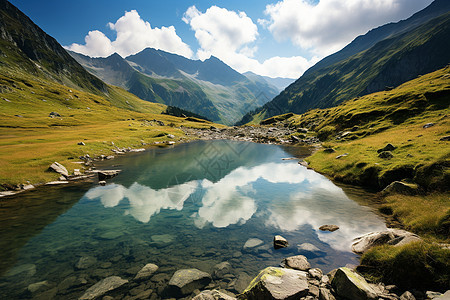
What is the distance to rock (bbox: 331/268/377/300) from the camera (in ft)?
28.0

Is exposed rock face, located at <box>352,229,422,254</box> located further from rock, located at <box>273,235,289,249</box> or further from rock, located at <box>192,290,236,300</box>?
rock, located at <box>192,290,236,300</box>

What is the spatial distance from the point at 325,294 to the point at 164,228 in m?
14.3

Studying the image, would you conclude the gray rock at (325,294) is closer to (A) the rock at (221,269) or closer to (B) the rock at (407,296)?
(B) the rock at (407,296)

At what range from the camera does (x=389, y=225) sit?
16625mm

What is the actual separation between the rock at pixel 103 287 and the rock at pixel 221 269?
5.56 m

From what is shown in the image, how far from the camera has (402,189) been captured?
20.2 metres

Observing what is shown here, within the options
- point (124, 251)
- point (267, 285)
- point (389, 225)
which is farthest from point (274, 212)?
point (124, 251)

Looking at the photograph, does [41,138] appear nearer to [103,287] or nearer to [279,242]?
[103,287]

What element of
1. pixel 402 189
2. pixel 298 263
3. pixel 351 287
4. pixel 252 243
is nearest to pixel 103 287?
pixel 252 243

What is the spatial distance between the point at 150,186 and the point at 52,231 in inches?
567

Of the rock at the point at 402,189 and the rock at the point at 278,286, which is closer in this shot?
the rock at the point at 278,286

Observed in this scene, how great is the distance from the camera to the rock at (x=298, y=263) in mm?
12188

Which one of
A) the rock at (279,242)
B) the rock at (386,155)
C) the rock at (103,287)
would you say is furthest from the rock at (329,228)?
the rock at (386,155)

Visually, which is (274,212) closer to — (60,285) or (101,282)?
(101,282)
